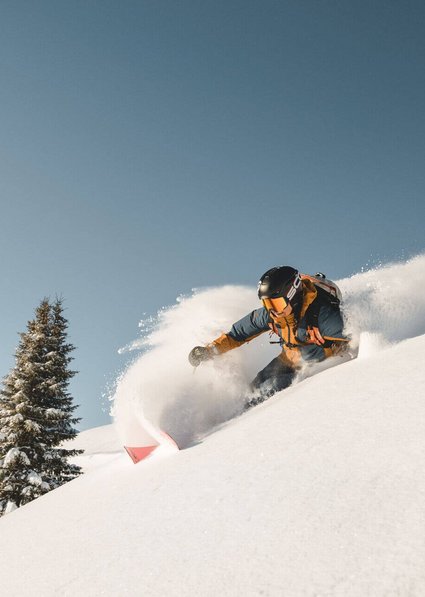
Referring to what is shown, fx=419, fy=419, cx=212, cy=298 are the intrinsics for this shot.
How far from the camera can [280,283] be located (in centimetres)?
521

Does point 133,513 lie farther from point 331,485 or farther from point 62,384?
point 62,384

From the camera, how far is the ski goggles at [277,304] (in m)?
5.24

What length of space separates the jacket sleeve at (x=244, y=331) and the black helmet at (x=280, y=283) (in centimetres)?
88

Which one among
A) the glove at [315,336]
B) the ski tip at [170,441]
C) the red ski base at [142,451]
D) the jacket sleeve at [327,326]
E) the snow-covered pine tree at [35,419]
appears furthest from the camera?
the snow-covered pine tree at [35,419]

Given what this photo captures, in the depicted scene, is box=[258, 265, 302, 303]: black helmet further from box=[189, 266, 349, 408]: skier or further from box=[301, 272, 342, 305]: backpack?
box=[301, 272, 342, 305]: backpack

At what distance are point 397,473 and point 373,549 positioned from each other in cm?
48

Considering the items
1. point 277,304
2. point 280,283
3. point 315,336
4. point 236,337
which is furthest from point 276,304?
point 236,337

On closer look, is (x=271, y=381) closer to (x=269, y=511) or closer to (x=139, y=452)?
(x=139, y=452)

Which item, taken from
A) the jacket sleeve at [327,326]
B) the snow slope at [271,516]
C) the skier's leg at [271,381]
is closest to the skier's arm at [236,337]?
the skier's leg at [271,381]

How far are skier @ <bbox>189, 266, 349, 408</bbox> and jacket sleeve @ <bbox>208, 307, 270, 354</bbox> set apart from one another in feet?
0.21

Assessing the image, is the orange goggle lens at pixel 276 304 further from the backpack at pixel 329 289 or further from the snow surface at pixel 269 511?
the snow surface at pixel 269 511

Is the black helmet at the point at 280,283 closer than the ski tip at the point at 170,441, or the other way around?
the ski tip at the point at 170,441

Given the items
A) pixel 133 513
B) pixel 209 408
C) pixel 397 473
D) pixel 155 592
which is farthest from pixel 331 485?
pixel 209 408

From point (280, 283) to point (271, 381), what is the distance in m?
1.66
